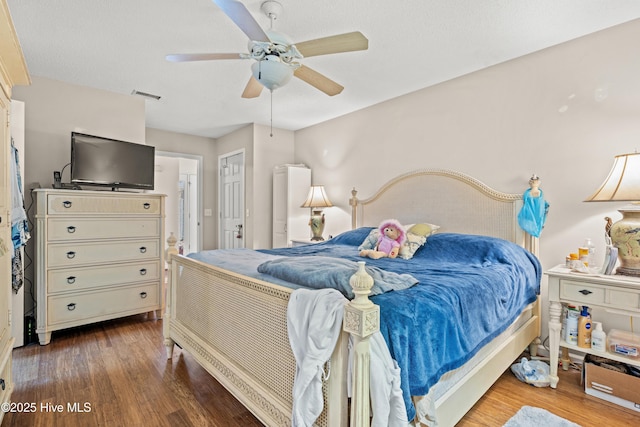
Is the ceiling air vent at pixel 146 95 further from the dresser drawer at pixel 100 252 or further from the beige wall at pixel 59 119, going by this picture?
the dresser drawer at pixel 100 252

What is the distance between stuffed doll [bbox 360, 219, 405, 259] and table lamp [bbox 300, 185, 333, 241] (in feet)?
5.32

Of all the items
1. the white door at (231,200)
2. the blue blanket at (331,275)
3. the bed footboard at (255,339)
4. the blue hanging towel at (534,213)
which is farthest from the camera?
the white door at (231,200)

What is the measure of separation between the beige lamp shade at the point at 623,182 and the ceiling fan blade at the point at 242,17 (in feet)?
7.17

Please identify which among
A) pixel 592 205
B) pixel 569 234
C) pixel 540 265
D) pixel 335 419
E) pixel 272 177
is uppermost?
pixel 272 177

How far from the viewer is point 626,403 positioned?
191 cm

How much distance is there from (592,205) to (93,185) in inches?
167

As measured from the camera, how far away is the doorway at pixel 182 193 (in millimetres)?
5234


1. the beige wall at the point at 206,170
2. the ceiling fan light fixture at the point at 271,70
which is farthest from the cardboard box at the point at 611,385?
the beige wall at the point at 206,170

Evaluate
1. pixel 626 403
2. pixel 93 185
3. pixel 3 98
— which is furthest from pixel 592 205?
pixel 93 185

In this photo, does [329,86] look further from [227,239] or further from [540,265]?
[227,239]

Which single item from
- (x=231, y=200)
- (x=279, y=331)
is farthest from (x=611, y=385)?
(x=231, y=200)

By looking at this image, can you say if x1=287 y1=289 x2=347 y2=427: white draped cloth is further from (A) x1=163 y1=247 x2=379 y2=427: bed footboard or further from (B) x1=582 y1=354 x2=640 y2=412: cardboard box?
(B) x1=582 y1=354 x2=640 y2=412: cardboard box

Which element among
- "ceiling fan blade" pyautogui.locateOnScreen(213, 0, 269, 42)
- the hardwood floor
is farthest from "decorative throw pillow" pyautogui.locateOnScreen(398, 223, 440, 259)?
"ceiling fan blade" pyautogui.locateOnScreen(213, 0, 269, 42)

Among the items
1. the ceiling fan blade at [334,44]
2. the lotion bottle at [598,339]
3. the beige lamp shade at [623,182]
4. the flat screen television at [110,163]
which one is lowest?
the lotion bottle at [598,339]
